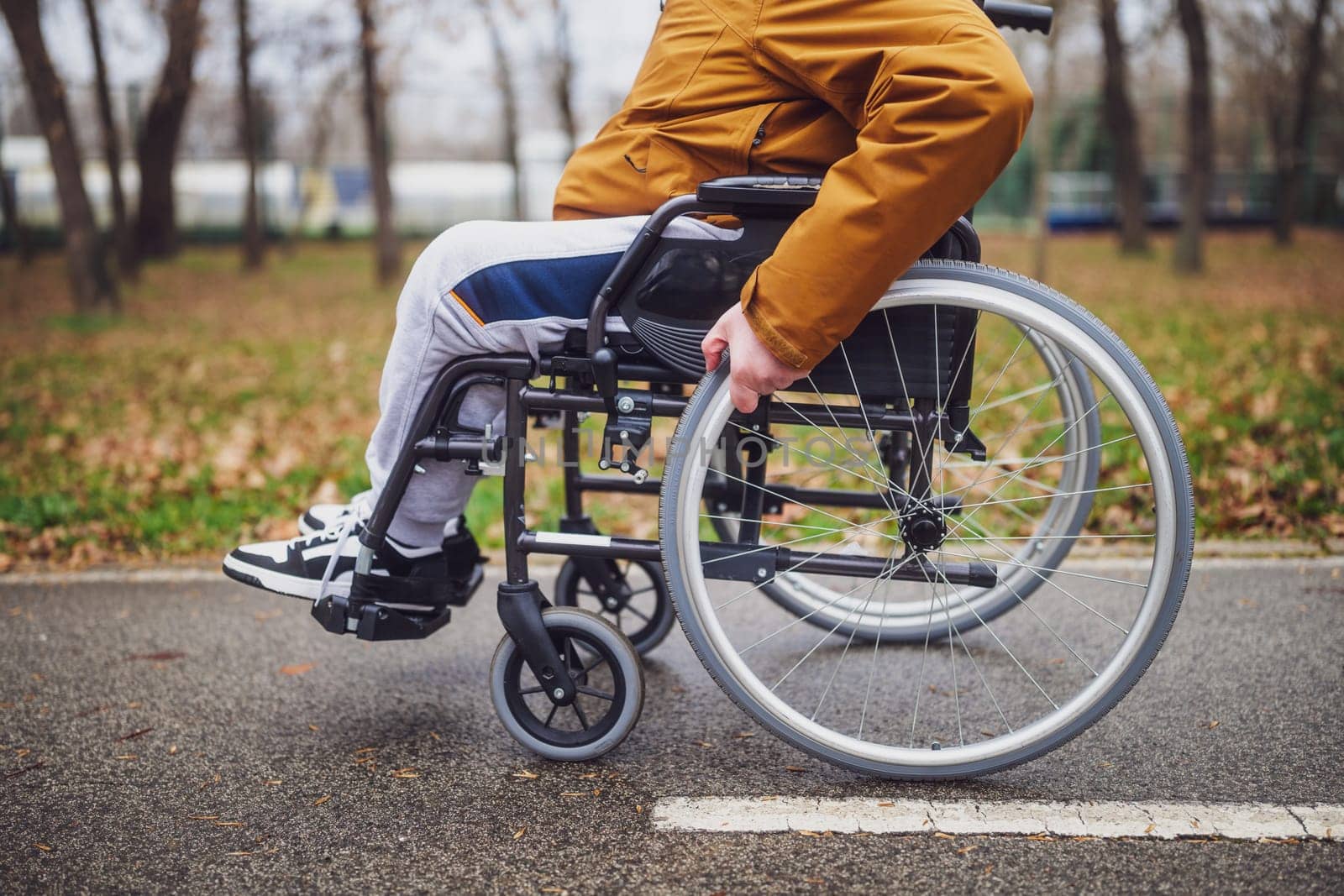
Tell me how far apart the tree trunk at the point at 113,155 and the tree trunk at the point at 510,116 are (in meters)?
5.84

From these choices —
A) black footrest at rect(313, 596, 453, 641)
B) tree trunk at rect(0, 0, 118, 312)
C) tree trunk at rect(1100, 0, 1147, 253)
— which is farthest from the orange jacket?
tree trunk at rect(1100, 0, 1147, 253)

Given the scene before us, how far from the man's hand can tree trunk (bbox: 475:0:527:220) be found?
56.3ft

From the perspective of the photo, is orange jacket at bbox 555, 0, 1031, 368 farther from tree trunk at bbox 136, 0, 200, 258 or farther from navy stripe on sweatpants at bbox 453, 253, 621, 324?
tree trunk at bbox 136, 0, 200, 258

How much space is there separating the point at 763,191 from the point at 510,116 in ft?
61.2

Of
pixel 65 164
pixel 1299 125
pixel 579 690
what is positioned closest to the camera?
pixel 579 690

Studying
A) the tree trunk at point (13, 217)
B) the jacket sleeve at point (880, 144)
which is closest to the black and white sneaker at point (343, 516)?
the jacket sleeve at point (880, 144)

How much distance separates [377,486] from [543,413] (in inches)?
16.6

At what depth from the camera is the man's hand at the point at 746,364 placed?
1.88m

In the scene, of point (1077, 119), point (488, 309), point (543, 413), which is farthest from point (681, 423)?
point (1077, 119)

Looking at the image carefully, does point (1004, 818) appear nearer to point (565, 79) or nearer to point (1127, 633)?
point (1127, 633)

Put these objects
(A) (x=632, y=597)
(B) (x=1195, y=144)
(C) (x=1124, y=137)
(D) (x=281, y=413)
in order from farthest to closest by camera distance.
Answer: (C) (x=1124, y=137), (B) (x=1195, y=144), (D) (x=281, y=413), (A) (x=632, y=597)

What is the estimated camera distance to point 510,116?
19.5 m

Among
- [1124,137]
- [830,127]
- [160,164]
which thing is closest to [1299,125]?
[1124,137]

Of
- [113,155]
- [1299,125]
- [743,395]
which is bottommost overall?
[113,155]
